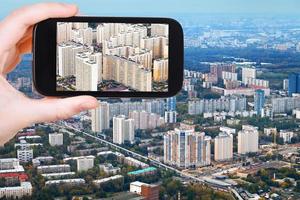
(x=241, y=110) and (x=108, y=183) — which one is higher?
(x=241, y=110)

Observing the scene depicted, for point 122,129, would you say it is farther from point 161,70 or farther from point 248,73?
point 161,70

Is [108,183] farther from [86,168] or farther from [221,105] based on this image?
[221,105]

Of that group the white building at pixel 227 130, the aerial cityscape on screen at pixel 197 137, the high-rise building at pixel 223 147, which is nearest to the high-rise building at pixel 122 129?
the aerial cityscape on screen at pixel 197 137

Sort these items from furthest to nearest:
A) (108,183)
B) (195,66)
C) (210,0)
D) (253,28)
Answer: (210,0), (253,28), (195,66), (108,183)

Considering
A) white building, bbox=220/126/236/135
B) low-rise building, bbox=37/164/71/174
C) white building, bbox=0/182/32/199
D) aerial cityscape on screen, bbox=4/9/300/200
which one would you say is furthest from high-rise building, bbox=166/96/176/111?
white building, bbox=0/182/32/199

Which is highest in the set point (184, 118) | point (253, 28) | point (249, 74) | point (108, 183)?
point (253, 28)

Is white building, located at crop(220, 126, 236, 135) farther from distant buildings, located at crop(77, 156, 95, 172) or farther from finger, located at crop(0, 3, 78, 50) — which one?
finger, located at crop(0, 3, 78, 50)

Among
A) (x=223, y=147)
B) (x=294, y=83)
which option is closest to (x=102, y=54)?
(x=223, y=147)

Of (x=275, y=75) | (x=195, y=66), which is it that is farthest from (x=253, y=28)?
(x=195, y=66)
